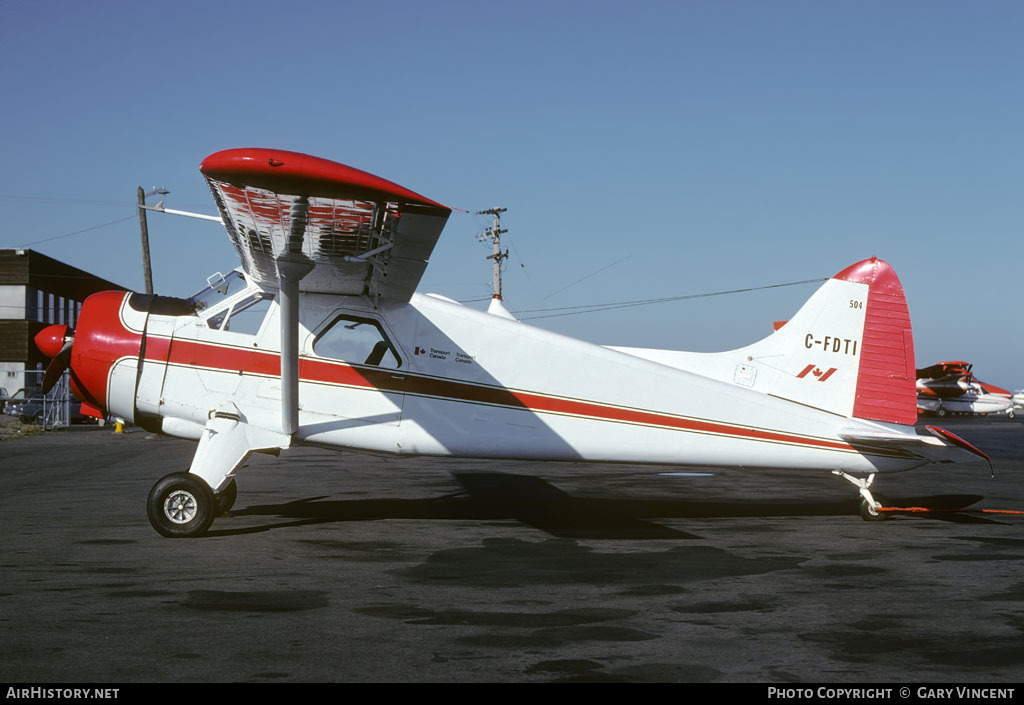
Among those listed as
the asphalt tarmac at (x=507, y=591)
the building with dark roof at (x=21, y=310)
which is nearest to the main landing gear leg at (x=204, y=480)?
the asphalt tarmac at (x=507, y=591)

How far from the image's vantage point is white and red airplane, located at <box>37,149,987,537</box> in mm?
8922

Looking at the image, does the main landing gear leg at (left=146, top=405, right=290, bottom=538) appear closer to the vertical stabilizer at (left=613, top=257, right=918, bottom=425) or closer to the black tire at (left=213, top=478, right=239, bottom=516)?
the black tire at (left=213, top=478, right=239, bottom=516)

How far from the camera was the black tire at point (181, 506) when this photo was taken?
827 centimetres

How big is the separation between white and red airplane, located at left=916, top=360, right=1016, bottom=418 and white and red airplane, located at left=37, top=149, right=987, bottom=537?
58230 mm

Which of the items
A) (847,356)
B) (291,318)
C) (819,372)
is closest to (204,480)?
(291,318)

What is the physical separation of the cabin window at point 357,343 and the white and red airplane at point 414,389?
2 cm

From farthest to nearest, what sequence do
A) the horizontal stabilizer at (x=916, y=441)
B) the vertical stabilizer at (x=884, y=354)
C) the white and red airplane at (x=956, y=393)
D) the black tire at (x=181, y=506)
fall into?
the white and red airplane at (x=956, y=393) < the vertical stabilizer at (x=884, y=354) < the horizontal stabilizer at (x=916, y=441) < the black tire at (x=181, y=506)

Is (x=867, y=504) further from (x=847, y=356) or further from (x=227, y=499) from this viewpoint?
(x=227, y=499)

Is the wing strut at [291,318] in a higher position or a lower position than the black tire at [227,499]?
higher

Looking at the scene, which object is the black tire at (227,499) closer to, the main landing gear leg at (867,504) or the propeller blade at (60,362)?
the propeller blade at (60,362)

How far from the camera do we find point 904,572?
7.07 m

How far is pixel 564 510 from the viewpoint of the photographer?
36.8 feet
